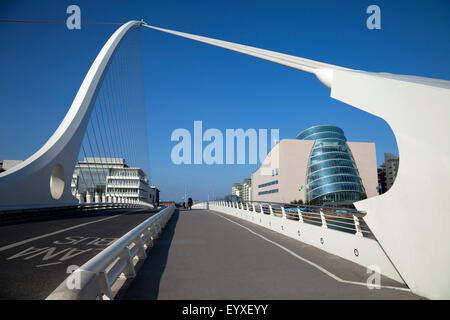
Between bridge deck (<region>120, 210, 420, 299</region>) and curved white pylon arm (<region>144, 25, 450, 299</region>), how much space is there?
1.81 feet

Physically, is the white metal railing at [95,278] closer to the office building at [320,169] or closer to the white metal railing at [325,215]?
the white metal railing at [325,215]

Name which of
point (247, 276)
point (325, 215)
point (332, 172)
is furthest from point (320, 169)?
point (247, 276)

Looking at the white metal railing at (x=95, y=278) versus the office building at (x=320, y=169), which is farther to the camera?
the office building at (x=320, y=169)

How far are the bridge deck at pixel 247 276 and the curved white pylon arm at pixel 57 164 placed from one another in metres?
13.1

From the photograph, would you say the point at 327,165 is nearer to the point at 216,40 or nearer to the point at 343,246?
the point at 216,40

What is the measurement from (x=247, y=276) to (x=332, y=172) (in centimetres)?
7645

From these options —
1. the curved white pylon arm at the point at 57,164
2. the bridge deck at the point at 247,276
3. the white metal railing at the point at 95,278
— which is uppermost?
the curved white pylon arm at the point at 57,164

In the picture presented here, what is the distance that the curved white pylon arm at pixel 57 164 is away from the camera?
17312 millimetres

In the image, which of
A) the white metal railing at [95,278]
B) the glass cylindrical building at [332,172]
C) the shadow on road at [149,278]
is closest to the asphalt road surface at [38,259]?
the white metal railing at [95,278]

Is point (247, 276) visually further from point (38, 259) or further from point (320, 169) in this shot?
point (320, 169)

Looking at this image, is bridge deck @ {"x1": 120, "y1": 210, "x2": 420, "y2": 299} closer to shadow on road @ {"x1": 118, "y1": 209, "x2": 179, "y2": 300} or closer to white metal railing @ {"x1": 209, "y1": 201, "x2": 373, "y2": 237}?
shadow on road @ {"x1": 118, "y1": 209, "x2": 179, "y2": 300}

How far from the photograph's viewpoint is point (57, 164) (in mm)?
22359

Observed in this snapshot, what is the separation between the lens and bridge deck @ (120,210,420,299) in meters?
4.68
